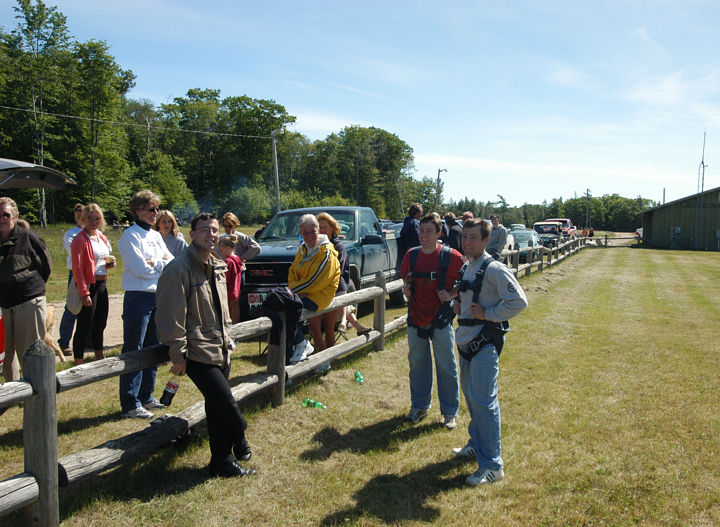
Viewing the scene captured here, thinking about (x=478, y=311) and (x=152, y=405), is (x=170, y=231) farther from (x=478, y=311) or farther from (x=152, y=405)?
(x=478, y=311)

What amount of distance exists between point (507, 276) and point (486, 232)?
1.18ft

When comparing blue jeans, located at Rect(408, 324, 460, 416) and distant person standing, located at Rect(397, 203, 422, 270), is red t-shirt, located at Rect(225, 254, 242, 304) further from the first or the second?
distant person standing, located at Rect(397, 203, 422, 270)

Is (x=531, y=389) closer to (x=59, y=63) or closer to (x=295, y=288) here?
(x=295, y=288)

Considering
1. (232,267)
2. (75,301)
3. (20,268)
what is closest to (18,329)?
(20,268)

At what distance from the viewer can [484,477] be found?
3699 millimetres

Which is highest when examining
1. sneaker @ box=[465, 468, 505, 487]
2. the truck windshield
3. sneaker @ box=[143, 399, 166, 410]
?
the truck windshield

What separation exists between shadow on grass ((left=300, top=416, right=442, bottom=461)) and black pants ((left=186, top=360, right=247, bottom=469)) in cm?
68

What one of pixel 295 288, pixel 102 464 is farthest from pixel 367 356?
pixel 102 464

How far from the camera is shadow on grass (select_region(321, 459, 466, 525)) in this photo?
129 inches

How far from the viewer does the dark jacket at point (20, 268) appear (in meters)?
4.38

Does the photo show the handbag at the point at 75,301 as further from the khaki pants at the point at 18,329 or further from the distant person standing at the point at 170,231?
the distant person standing at the point at 170,231

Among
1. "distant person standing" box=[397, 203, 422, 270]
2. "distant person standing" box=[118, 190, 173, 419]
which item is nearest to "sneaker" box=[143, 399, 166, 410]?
"distant person standing" box=[118, 190, 173, 419]

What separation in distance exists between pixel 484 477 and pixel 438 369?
115 cm

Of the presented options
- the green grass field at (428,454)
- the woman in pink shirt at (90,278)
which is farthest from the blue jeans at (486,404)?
the woman in pink shirt at (90,278)
